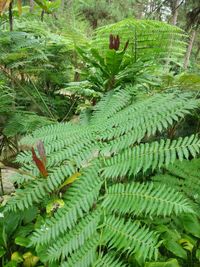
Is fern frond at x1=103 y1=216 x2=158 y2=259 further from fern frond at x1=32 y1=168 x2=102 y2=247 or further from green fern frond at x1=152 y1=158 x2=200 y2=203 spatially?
green fern frond at x1=152 y1=158 x2=200 y2=203

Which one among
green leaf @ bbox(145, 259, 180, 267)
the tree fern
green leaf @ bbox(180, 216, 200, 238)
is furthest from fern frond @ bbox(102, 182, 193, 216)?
green leaf @ bbox(180, 216, 200, 238)

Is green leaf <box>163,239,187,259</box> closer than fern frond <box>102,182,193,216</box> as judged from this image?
No

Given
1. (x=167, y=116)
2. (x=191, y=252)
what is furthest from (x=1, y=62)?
(x=191, y=252)

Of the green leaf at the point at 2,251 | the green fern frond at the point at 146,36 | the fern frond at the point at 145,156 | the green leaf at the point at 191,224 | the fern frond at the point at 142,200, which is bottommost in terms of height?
the green leaf at the point at 2,251

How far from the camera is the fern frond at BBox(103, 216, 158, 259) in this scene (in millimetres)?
918

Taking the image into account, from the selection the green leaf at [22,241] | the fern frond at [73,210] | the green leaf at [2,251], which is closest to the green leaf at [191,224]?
the fern frond at [73,210]

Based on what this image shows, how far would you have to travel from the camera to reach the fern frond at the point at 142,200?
966 millimetres

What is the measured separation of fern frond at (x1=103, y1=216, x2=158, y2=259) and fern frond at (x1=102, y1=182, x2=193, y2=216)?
0.04 m

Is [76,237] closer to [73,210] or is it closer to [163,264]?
[73,210]

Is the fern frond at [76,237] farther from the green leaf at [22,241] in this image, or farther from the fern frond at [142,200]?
the green leaf at [22,241]

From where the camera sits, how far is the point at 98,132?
1298 mm

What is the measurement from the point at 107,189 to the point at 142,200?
14 centimetres

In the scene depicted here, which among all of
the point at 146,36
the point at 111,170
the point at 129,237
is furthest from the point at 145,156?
the point at 146,36

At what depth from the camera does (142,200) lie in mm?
1009
